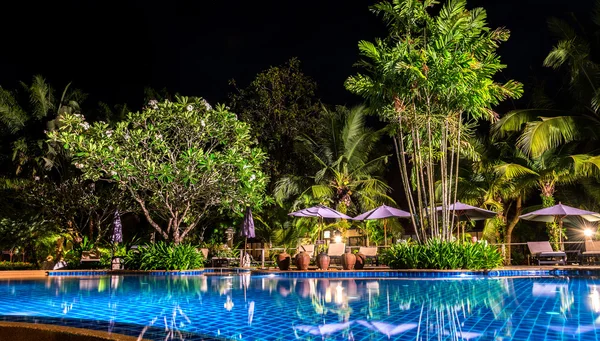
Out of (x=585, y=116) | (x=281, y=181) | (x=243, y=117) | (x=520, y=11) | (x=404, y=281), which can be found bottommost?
(x=404, y=281)

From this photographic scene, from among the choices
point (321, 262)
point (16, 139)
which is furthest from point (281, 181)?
point (16, 139)

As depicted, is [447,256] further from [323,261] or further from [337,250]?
[337,250]

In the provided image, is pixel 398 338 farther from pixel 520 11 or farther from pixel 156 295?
pixel 520 11

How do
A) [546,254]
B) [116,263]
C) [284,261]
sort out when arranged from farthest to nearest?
[116,263] < [284,261] < [546,254]

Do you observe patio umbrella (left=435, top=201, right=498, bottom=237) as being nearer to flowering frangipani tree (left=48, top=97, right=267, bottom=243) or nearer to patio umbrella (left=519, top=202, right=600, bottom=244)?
patio umbrella (left=519, top=202, right=600, bottom=244)

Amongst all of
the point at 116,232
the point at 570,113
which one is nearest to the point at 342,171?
the point at 570,113

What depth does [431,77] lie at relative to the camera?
11.5 m

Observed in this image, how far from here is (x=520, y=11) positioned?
25156mm

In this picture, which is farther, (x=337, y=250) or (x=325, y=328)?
(x=337, y=250)

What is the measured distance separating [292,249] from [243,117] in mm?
6098

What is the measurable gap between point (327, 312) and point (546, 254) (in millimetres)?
10083

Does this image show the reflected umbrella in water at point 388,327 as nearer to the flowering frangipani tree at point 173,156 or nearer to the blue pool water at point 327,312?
the blue pool water at point 327,312

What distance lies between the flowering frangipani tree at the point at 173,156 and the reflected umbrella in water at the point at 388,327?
9.15 m

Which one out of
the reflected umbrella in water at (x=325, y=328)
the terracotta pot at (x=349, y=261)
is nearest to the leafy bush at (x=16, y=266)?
the terracotta pot at (x=349, y=261)
